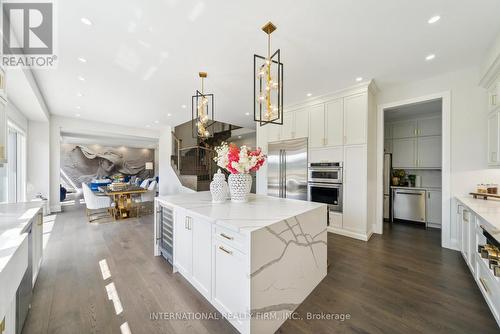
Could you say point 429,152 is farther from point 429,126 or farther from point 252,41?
point 252,41

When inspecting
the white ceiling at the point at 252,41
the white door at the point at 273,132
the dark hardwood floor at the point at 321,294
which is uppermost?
the white ceiling at the point at 252,41

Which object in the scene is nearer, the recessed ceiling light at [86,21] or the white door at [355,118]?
the recessed ceiling light at [86,21]

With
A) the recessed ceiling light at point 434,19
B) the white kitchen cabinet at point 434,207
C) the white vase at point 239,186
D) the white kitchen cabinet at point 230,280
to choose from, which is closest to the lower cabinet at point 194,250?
the white kitchen cabinet at point 230,280

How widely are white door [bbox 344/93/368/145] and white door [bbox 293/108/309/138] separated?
0.80 m

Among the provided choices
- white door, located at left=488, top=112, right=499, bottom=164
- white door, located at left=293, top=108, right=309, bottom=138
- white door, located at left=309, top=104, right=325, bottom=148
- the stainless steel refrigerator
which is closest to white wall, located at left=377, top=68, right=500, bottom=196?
white door, located at left=488, top=112, right=499, bottom=164

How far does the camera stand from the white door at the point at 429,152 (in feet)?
13.9

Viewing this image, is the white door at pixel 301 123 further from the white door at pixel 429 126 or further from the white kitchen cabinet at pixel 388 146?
the white door at pixel 429 126

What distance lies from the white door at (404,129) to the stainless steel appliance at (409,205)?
1.35m

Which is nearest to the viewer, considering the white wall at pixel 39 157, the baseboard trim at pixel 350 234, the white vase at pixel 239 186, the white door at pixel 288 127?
the white vase at pixel 239 186

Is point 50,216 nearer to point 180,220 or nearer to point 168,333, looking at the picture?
point 180,220

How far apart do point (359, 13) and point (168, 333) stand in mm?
3350

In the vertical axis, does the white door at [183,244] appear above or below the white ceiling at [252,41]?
below

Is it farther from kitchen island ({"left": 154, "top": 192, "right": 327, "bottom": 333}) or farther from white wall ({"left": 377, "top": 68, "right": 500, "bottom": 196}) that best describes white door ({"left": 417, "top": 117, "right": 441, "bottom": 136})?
kitchen island ({"left": 154, "top": 192, "right": 327, "bottom": 333})

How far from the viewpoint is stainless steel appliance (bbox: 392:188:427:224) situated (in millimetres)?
4250
